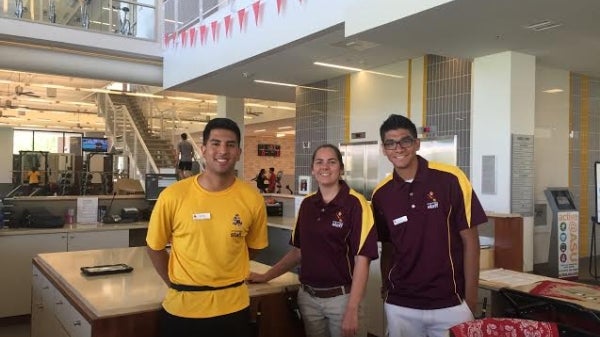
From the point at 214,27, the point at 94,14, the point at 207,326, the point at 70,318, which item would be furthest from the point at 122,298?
the point at 94,14

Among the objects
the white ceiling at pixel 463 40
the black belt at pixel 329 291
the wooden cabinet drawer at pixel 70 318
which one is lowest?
the wooden cabinet drawer at pixel 70 318

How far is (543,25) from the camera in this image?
4.83 meters

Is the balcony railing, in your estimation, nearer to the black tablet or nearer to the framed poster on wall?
the framed poster on wall

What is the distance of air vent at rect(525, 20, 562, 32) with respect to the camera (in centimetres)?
474

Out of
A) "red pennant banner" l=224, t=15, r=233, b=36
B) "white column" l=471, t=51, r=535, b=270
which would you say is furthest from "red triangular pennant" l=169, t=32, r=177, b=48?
"white column" l=471, t=51, r=535, b=270

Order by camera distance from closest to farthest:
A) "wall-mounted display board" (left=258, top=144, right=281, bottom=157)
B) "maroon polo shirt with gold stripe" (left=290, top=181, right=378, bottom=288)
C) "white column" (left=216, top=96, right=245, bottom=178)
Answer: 1. "maroon polo shirt with gold stripe" (left=290, top=181, right=378, bottom=288)
2. "white column" (left=216, top=96, right=245, bottom=178)
3. "wall-mounted display board" (left=258, top=144, right=281, bottom=157)

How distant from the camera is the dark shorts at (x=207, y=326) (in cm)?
200

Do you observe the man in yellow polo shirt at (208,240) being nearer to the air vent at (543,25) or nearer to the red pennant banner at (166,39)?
the air vent at (543,25)

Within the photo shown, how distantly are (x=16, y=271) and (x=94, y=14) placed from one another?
540 centimetres

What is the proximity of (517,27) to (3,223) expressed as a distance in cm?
538

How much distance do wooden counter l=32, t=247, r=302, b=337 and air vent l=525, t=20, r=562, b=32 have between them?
340cm

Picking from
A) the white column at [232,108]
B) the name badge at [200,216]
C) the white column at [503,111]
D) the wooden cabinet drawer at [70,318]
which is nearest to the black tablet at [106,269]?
the wooden cabinet drawer at [70,318]

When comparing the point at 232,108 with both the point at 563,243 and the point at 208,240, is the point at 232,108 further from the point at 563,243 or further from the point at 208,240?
the point at 208,240

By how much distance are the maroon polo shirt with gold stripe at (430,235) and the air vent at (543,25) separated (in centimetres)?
315
